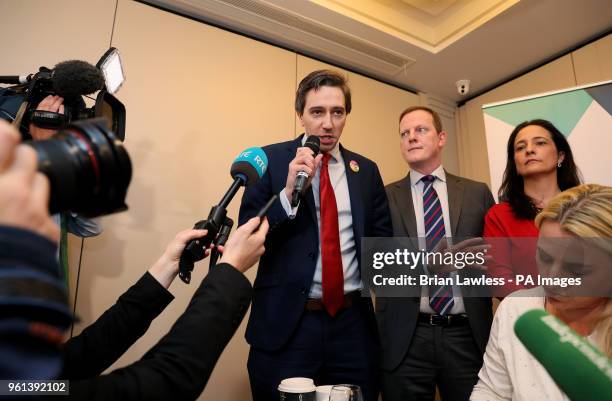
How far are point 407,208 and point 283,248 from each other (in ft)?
2.39

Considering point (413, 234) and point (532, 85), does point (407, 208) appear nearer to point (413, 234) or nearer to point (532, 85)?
point (413, 234)

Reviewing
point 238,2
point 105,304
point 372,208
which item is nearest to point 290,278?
point 372,208

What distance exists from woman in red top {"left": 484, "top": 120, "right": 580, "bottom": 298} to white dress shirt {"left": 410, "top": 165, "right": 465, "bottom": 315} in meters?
0.16

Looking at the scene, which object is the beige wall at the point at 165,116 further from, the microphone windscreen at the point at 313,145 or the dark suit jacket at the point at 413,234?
the microphone windscreen at the point at 313,145

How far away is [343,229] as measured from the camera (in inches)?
62.1

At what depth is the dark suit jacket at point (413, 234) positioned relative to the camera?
166 cm

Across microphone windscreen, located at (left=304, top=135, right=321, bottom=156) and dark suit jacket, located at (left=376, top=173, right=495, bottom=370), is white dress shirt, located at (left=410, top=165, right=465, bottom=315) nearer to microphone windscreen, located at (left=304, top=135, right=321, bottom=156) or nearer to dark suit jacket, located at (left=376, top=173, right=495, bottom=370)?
dark suit jacket, located at (left=376, top=173, right=495, bottom=370)

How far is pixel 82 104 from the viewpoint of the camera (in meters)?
1.30

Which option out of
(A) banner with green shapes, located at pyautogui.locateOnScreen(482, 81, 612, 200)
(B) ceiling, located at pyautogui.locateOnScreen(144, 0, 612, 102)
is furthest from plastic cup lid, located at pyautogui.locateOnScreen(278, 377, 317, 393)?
(B) ceiling, located at pyautogui.locateOnScreen(144, 0, 612, 102)

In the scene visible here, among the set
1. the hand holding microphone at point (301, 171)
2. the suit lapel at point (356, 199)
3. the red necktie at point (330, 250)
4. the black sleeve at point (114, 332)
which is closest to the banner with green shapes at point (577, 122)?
the suit lapel at point (356, 199)

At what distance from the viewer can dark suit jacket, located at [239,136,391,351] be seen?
4.51 ft

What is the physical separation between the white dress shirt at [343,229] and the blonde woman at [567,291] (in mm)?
571

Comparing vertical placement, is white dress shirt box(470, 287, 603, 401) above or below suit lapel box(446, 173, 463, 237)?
below

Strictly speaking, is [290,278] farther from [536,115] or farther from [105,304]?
[536,115]
